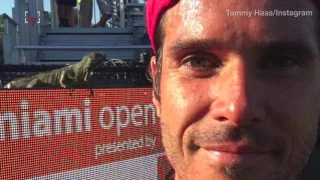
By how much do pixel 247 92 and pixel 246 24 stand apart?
0.18 m

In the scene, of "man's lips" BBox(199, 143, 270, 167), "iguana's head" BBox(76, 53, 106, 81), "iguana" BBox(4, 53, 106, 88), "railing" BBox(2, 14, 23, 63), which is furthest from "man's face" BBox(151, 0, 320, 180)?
"railing" BBox(2, 14, 23, 63)

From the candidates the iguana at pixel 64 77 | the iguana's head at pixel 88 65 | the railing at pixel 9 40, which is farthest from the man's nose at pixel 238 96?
the railing at pixel 9 40

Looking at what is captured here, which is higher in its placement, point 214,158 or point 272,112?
point 272,112

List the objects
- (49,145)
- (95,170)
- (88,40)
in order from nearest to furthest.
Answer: (49,145)
(95,170)
(88,40)

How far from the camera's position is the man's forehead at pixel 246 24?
110 centimetres

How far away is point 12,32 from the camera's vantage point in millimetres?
8602

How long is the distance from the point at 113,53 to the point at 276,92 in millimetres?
7754

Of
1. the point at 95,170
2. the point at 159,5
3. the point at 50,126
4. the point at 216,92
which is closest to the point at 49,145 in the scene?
the point at 50,126

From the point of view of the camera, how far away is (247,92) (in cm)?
107

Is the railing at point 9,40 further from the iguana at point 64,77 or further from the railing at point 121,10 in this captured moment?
the iguana at point 64,77

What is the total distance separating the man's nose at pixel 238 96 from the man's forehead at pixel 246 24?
76 millimetres

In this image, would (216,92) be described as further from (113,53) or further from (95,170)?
(113,53)

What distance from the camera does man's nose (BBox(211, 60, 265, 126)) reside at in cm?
105

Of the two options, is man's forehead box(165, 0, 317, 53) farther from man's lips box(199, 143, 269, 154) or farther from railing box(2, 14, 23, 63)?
railing box(2, 14, 23, 63)
